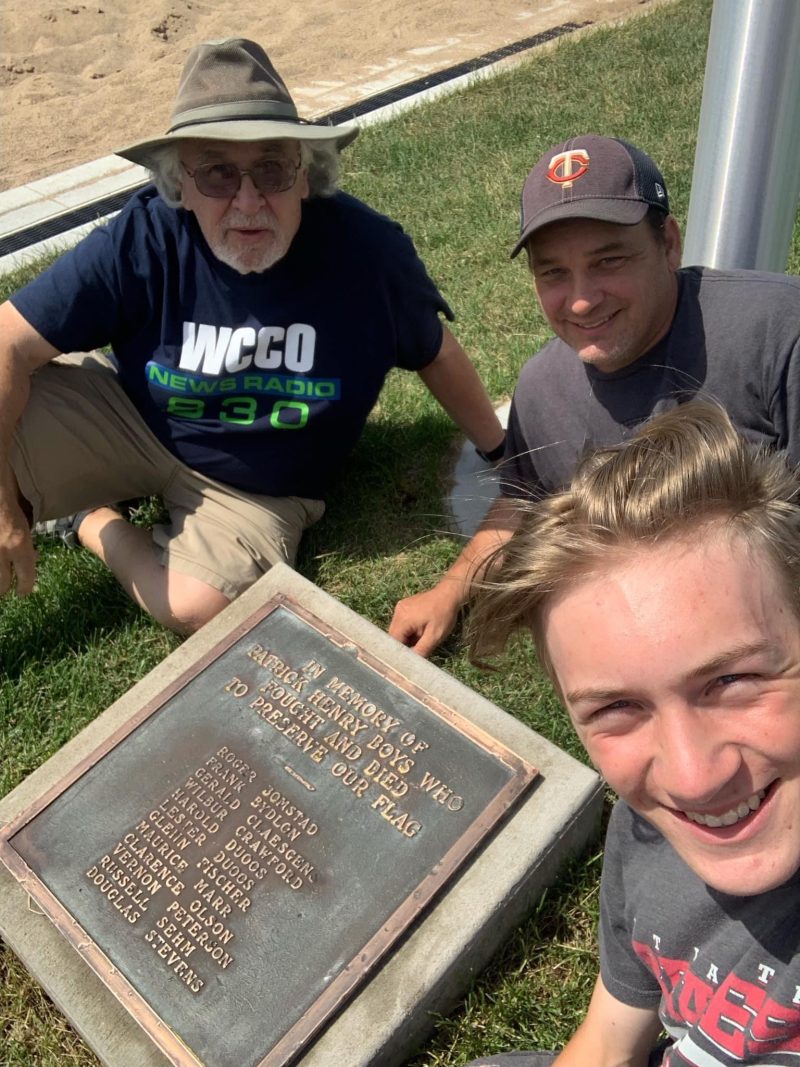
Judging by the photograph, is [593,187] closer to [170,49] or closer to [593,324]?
[593,324]

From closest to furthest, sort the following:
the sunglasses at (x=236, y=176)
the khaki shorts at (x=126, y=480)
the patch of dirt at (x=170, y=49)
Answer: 1. the sunglasses at (x=236, y=176)
2. the khaki shorts at (x=126, y=480)
3. the patch of dirt at (x=170, y=49)

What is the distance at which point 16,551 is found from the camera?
9.11ft

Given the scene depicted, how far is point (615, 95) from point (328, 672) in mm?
4677

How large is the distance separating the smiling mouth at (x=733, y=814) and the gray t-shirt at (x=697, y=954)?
13cm

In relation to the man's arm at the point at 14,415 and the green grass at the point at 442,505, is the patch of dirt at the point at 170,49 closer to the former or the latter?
the green grass at the point at 442,505

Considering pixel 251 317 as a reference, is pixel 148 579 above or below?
below

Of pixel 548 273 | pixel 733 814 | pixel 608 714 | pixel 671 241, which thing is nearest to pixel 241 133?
pixel 548 273

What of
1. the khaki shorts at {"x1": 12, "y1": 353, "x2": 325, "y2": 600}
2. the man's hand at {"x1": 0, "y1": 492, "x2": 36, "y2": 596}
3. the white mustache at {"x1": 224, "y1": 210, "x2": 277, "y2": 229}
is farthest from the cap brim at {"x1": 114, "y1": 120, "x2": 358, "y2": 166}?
the man's hand at {"x1": 0, "y1": 492, "x2": 36, "y2": 596}

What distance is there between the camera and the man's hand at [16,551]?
2.77 meters

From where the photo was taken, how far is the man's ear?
2.09 meters

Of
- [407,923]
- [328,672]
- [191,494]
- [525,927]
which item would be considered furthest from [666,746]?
[191,494]

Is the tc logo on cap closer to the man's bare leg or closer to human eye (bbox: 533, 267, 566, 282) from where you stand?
human eye (bbox: 533, 267, 566, 282)

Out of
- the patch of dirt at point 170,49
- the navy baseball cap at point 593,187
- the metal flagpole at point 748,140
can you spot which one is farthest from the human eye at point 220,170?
the patch of dirt at point 170,49

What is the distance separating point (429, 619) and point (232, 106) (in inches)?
58.7
